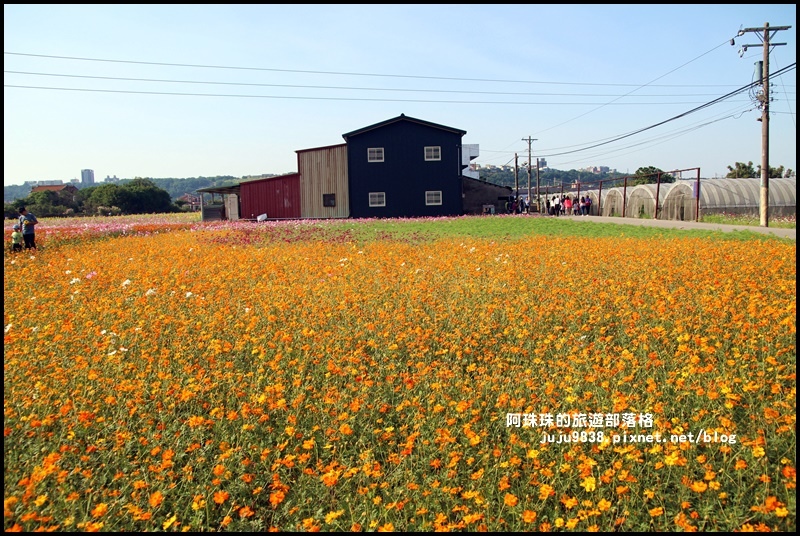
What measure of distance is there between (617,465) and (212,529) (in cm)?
224

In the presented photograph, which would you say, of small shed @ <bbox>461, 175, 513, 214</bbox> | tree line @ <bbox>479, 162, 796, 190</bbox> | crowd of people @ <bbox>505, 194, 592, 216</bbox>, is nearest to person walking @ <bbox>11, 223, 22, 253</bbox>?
tree line @ <bbox>479, 162, 796, 190</bbox>

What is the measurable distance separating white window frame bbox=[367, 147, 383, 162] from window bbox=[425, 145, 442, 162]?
10.1 feet

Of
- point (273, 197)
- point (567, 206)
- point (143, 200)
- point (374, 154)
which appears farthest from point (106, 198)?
point (567, 206)

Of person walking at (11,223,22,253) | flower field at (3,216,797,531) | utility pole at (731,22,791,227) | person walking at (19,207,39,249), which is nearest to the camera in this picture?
flower field at (3,216,797,531)

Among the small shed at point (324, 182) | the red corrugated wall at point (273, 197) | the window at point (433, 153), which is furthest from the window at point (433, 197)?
the red corrugated wall at point (273, 197)

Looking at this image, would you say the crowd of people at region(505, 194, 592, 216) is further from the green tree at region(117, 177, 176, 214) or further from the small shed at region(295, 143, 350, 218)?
the green tree at region(117, 177, 176, 214)

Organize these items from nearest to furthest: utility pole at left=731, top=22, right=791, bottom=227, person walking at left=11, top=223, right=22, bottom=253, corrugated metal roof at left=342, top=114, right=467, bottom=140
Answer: person walking at left=11, top=223, right=22, bottom=253
utility pole at left=731, top=22, right=791, bottom=227
corrugated metal roof at left=342, top=114, right=467, bottom=140

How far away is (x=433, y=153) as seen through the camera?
1470 inches

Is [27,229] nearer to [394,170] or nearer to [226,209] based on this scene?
[394,170]

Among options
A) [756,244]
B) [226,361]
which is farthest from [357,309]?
[756,244]

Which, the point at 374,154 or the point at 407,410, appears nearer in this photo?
the point at 407,410

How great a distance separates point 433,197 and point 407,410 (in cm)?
3360

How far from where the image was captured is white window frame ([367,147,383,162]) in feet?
121

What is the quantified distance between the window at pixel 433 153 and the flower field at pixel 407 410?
3035cm
